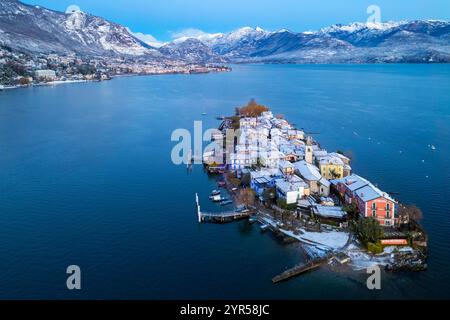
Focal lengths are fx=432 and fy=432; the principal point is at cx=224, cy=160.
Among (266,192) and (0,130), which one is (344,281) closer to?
(266,192)

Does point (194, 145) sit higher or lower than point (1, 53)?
lower

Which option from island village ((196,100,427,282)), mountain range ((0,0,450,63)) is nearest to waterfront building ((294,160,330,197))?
island village ((196,100,427,282))

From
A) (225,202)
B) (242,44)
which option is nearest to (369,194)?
(225,202)

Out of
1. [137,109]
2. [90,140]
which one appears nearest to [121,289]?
[90,140]

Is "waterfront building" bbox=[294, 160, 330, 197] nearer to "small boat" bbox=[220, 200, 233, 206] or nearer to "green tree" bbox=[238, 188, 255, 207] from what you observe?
"green tree" bbox=[238, 188, 255, 207]

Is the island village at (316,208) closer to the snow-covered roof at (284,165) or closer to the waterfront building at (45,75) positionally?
the snow-covered roof at (284,165)

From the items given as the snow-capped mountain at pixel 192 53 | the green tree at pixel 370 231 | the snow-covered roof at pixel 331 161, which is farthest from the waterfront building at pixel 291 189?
the snow-capped mountain at pixel 192 53

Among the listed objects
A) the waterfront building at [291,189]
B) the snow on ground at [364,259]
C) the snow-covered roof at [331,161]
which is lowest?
the snow on ground at [364,259]
